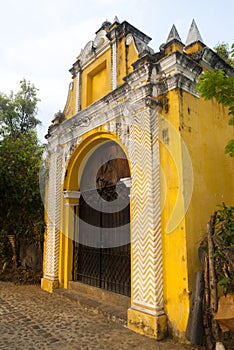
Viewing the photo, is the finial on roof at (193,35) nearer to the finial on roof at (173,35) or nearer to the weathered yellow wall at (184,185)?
the finial on roof at (173,35)

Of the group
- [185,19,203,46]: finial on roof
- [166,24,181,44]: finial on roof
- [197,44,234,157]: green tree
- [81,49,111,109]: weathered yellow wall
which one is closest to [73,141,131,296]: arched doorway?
[81,49,111,109]: weathered yellow wall

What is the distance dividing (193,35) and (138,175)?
3174mm

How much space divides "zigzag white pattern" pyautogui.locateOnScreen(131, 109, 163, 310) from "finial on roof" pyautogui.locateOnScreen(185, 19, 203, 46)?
2.00m

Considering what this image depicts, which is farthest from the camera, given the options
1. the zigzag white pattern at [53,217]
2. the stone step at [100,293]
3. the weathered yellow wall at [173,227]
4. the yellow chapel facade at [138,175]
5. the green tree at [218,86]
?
the zigzag white pattern at [53,217]

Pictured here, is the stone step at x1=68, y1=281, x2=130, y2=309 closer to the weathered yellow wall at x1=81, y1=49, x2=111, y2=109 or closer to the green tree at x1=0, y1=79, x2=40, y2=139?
the weathered yellow wall at x1=81, y1=49, x2=111, y2=109

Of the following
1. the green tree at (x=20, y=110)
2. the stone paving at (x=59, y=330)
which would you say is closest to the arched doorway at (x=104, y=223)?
the stone paving at (x=59, y=330)

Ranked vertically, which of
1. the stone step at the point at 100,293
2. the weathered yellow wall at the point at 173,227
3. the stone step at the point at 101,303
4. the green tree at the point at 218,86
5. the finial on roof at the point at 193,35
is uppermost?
the finial on roof at the point at 193,35

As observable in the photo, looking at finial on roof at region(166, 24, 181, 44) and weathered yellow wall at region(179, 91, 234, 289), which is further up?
finial on roof at region(166, 24, 181, 44)

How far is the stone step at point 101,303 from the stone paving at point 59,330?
0.33 ft

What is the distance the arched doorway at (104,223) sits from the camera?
18.2 feet

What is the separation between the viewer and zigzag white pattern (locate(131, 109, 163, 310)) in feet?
13.1

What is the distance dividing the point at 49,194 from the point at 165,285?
174 inches

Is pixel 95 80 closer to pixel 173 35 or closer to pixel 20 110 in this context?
pixel 173 35

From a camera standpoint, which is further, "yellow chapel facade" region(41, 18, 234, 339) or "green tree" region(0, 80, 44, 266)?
"green tree" region(0, 80, 44, 266)
